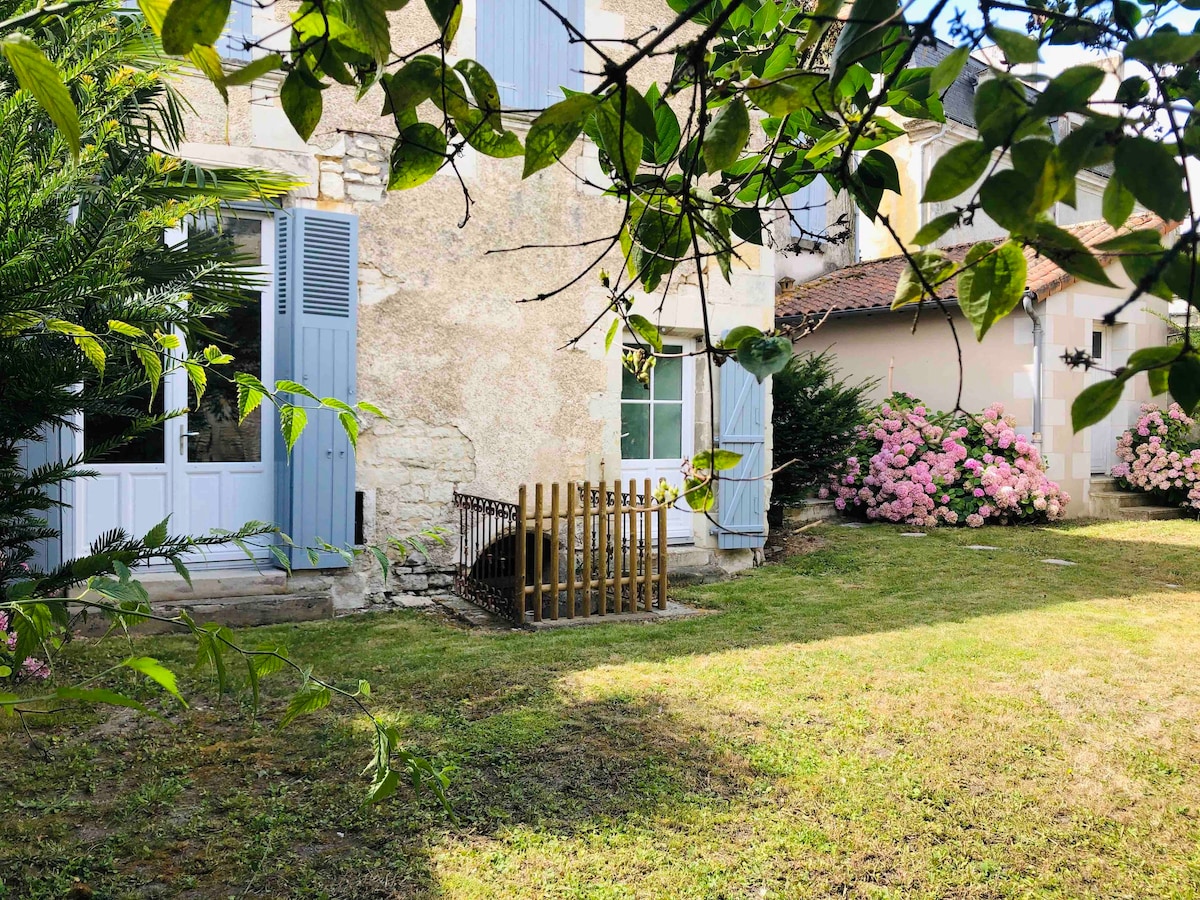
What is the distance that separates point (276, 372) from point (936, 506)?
7539 mm

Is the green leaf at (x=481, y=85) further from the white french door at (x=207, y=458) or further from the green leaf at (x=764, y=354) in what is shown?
the white french door at (x=207, y=458)

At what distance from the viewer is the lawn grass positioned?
2.59 m

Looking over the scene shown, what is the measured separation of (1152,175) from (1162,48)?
4.4 inches

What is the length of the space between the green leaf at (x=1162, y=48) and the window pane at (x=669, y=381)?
23.1 feet

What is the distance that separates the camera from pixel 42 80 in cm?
66

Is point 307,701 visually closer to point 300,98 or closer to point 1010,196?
point 300,98

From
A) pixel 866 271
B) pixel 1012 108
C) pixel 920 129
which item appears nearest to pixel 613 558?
pixel 1012 108

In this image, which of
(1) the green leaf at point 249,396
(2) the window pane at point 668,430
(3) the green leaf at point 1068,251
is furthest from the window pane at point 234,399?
(3) the green leaf at point 1068,251

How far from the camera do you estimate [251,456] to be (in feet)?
19.2

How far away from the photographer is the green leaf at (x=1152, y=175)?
1.72 ft

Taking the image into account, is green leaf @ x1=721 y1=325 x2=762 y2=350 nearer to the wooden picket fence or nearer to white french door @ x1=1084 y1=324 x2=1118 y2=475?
the wooden picket fence

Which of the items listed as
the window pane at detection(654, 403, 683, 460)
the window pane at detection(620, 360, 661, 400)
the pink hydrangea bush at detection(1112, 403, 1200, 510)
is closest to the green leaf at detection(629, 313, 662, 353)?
the window pane at detection(620, 360, 661, 400)

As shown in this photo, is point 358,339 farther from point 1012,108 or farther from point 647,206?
point 1012,108

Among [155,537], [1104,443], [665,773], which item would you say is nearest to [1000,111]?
[155,537]
